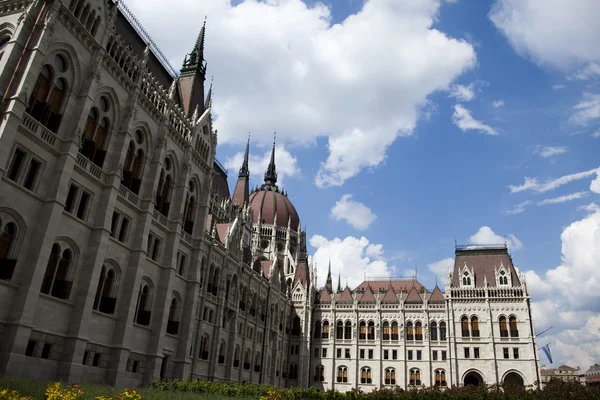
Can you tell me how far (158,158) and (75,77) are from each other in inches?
339

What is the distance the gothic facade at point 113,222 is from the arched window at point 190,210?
0.46 feet

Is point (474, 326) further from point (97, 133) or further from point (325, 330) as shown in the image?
point (97, 133)

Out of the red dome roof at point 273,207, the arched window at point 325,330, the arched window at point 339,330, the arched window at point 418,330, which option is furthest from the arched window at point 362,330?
the red dome roof at point 273,207

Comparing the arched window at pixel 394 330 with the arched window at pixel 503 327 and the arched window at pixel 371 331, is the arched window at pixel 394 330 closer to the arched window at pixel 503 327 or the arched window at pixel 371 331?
the arched window at pixel 371 331

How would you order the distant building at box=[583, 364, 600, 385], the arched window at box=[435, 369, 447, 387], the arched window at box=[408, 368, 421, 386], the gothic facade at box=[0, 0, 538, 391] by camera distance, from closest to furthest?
1. the gothic facade at box=[0, 0, 538, 391]
2. the arched window at box=[435, 369, 447, 387]
3. the arched window at box=[408, 368, 421, 386]
4. the distant building at box=[583, 364, 600, 385]

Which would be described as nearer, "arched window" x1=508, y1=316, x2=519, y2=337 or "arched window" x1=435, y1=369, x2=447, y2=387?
"arched window" x1=508, y1=316, x2=519, y2=337

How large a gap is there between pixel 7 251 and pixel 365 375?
194 feet

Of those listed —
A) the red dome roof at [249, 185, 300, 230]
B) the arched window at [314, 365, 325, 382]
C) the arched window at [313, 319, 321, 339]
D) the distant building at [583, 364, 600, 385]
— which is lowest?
the arched window at [314, 365, 325, 382]

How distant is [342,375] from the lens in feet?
235

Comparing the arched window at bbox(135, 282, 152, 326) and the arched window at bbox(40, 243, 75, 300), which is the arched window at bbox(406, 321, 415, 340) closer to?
the arched window at bbox(135, 282, 152, 326)

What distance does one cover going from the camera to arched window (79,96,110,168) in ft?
90.8

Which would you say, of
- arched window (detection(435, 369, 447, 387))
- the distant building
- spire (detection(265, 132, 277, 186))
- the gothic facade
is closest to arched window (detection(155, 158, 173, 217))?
the gothic facade

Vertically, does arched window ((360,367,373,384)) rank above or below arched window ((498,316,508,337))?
below

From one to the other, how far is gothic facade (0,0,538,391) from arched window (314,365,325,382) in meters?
10.3
